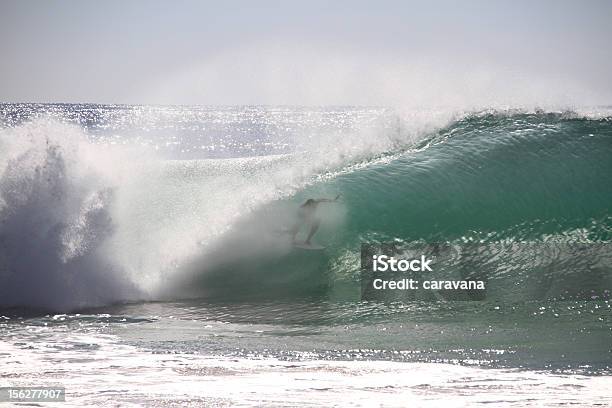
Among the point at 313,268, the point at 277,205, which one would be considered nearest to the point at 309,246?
the point at 313,268

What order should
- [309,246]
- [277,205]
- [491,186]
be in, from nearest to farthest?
[309,246] → [277,205] → [491,186]

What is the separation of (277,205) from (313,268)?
6.27 feet

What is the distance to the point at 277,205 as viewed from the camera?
1309 centimetres

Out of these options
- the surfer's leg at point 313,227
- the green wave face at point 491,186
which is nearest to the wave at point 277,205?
the green wave face at point 491,186

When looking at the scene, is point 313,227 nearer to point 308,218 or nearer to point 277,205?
point 308,218

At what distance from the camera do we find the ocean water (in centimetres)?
682

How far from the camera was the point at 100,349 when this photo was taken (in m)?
7.82

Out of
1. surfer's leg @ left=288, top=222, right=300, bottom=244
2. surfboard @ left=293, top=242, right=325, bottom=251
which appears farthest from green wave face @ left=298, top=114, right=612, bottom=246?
surfer's leg @ left=288, top=222, right=300, bottom=244

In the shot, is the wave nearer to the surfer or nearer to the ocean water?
the ocean water

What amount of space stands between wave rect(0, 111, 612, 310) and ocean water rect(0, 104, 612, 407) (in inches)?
1.5

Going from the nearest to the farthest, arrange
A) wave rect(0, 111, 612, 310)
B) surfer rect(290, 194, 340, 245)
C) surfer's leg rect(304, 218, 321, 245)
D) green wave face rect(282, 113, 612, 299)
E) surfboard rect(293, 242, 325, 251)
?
1. wave rect(0, 111, 612, 310)
2. green wave face rect(282, 113, 612, 299)
3. surfboard rect(293, 242, 325, 251)
4. surfer's leg rect(304, 218, 321, 245)
5. surfer rect(290, 194, 340, 245)

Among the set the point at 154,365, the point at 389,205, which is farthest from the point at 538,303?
the point at 154,365

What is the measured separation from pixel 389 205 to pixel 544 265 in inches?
119

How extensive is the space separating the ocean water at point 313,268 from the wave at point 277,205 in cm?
4
